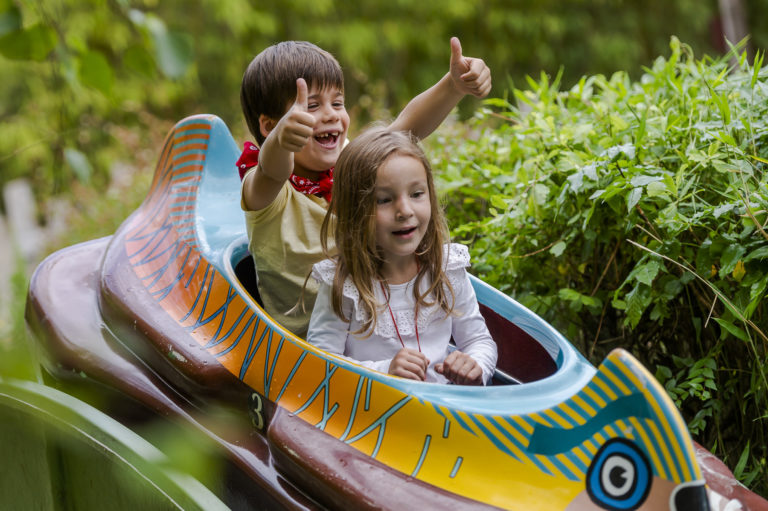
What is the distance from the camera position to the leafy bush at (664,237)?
2.11m

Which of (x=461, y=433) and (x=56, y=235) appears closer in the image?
(x=461, y=433)

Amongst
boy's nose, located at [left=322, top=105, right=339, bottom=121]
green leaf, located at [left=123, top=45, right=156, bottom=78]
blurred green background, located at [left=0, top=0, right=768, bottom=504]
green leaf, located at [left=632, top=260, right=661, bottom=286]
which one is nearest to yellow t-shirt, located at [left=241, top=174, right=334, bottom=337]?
boy's nose, located at [left=322, top=105, right=339, bottom=121]

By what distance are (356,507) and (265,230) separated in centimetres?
91

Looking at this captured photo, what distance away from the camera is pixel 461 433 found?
5.43ft

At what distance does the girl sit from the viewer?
191cm

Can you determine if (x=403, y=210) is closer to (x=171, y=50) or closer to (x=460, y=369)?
(x=460, y=369)

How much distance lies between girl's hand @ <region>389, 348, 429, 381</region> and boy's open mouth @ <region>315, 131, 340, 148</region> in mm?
746

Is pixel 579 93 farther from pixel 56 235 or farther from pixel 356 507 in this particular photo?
pixel 56 235

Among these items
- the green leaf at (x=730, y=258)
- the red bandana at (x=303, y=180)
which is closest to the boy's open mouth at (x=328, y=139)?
the red bandana at (x=303, y=180)

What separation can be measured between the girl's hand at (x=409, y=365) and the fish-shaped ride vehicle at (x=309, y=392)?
0.24 ft

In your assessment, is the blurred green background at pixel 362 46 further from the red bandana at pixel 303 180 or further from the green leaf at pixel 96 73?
the green leaf at pixel 96 73

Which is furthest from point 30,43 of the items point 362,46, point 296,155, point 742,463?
point 362,46

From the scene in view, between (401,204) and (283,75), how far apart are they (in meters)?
0.65

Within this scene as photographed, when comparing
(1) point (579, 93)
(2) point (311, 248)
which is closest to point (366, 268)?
(2) point (311, 248)
